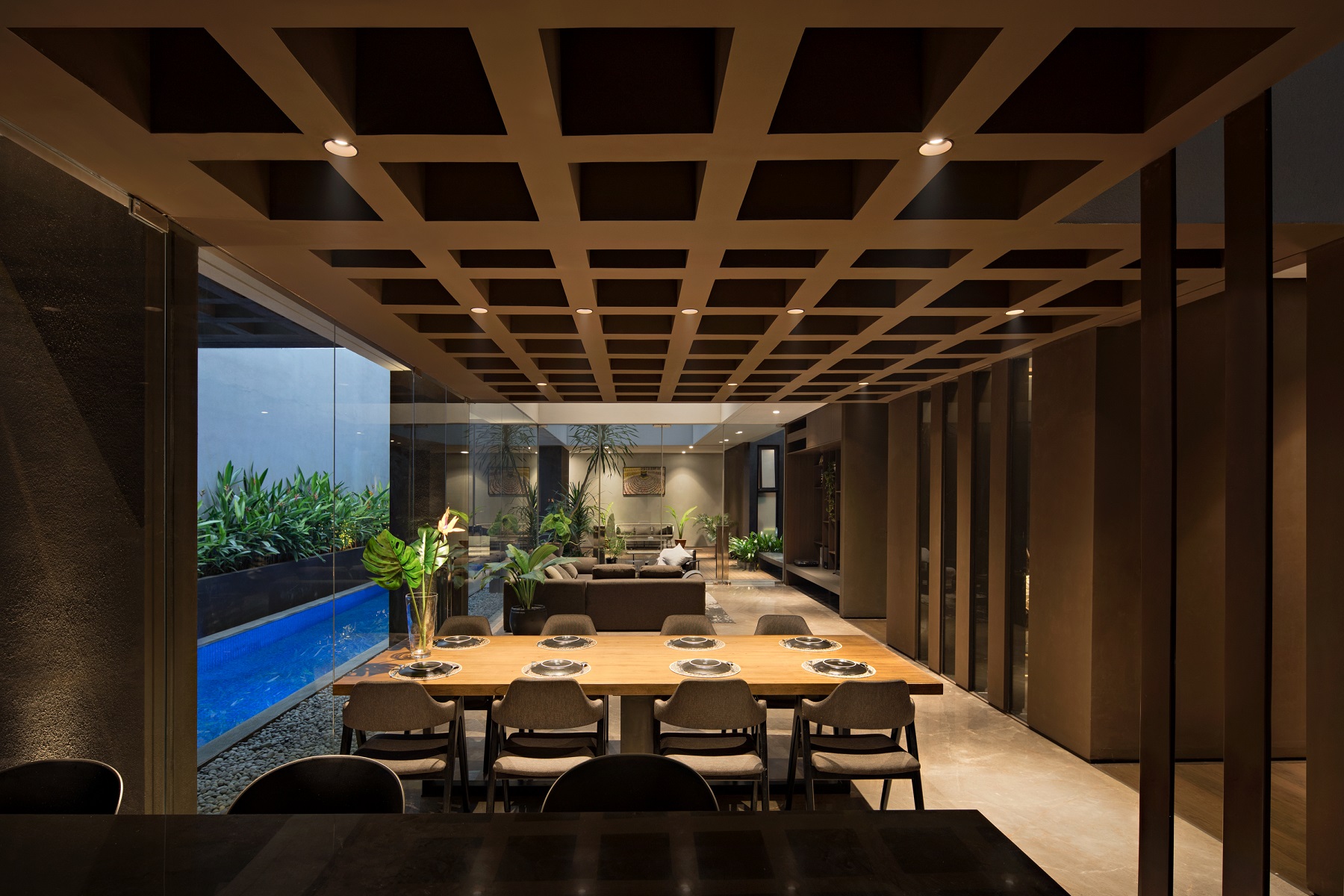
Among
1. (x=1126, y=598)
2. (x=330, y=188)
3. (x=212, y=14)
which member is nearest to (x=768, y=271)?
(x=330, y=188)

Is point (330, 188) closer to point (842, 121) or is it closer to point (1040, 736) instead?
point (842, 121)

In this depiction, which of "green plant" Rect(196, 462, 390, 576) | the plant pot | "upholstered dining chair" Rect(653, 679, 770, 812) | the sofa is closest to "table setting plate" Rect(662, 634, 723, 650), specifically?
"upholstered dining chair" Rect(653, 679, 770, 812)

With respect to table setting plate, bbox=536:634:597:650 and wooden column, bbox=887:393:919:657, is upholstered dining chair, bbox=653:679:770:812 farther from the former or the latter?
wooden column, bbox=887:393:919:657

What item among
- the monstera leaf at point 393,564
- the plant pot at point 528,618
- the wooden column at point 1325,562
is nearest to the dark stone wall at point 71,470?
the monstera leaf at point 393,564

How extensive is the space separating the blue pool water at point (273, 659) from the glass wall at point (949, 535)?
4.67m

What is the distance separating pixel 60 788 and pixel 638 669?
2.13 meters

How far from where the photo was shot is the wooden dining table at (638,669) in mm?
3168

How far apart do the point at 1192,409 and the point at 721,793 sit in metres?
3.40

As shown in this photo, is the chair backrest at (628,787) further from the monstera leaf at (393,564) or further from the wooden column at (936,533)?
the wooden column at (936,533)

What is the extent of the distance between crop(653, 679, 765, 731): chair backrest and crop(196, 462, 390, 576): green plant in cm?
197

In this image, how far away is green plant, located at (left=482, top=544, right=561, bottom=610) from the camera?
705cm

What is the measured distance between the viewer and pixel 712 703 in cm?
301

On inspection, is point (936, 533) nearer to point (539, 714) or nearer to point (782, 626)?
point (782, 626)

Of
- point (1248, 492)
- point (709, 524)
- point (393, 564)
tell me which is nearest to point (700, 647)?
point (393, 564)
